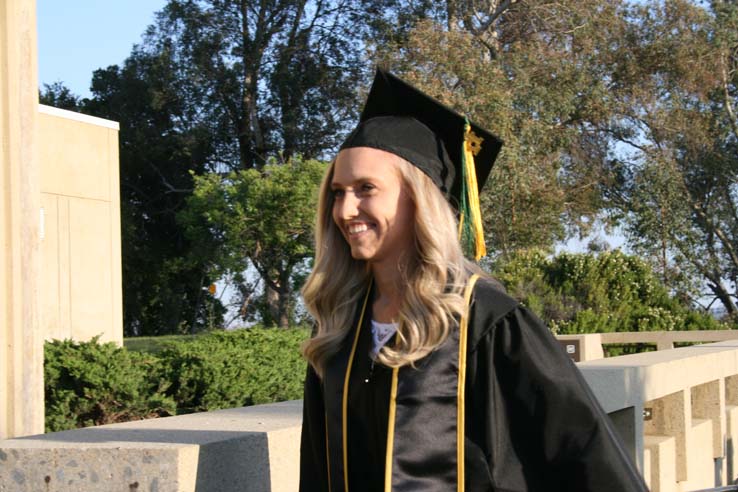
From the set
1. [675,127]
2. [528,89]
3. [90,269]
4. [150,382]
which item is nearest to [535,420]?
[150,382]

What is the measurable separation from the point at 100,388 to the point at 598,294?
9657 millimetres

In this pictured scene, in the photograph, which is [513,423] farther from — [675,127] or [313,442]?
[675,127]

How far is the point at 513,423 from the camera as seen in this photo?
82.9 inches

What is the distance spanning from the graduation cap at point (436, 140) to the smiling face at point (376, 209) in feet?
0.21

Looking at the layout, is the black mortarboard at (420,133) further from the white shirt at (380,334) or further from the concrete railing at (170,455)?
the concrete railing at (170,455)

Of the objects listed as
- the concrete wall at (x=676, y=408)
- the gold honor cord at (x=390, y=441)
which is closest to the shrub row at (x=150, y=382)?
the concrete wall at (x=676, y=408)

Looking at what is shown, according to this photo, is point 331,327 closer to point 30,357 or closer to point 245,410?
point 245,410

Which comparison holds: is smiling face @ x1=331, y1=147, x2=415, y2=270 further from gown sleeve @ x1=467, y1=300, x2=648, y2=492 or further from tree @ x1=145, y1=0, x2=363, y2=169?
tree @ x1=145, y1=0, x2=363, y2=169

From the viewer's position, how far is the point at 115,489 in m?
2.32

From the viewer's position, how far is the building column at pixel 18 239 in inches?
233

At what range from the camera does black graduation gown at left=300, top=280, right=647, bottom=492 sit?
2.06 meters

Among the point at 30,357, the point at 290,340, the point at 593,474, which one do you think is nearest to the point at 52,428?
the point at 30,357

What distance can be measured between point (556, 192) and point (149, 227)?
1508cm

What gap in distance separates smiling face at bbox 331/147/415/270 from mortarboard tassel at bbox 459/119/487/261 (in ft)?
0.58
